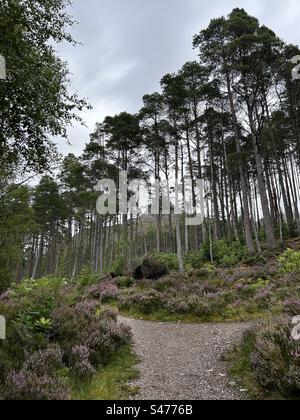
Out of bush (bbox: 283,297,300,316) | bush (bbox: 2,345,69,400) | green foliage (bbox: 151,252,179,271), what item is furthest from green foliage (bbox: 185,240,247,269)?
bush (bbox: 2,345,69,400)

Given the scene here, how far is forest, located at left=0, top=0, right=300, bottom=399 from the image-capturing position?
6.32 meters

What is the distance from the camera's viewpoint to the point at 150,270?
18234 millimetres

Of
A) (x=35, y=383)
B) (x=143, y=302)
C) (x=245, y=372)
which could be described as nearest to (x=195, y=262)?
(x=143, y=302)

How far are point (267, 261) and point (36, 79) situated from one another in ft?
50.4

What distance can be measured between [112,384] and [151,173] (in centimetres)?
2334

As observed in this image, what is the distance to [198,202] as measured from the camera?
34.4m

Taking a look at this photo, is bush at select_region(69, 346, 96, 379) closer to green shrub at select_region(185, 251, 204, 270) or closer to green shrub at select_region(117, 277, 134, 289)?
green shrub at select_region(117, 277, 134, 289)

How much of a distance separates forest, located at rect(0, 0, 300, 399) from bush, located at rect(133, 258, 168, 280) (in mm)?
90

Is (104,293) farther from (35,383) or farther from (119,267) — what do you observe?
(35,383)

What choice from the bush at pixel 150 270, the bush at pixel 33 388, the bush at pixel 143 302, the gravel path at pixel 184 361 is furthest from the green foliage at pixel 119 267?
the bush at pixel 33 388

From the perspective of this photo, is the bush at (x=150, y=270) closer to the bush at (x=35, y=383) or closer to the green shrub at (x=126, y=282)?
the green shrub at (x=126, y=282)

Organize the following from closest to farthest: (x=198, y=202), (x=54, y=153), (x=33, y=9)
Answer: (x=33, y=9) → (x=54, y=153) → (x=198, y=202)
